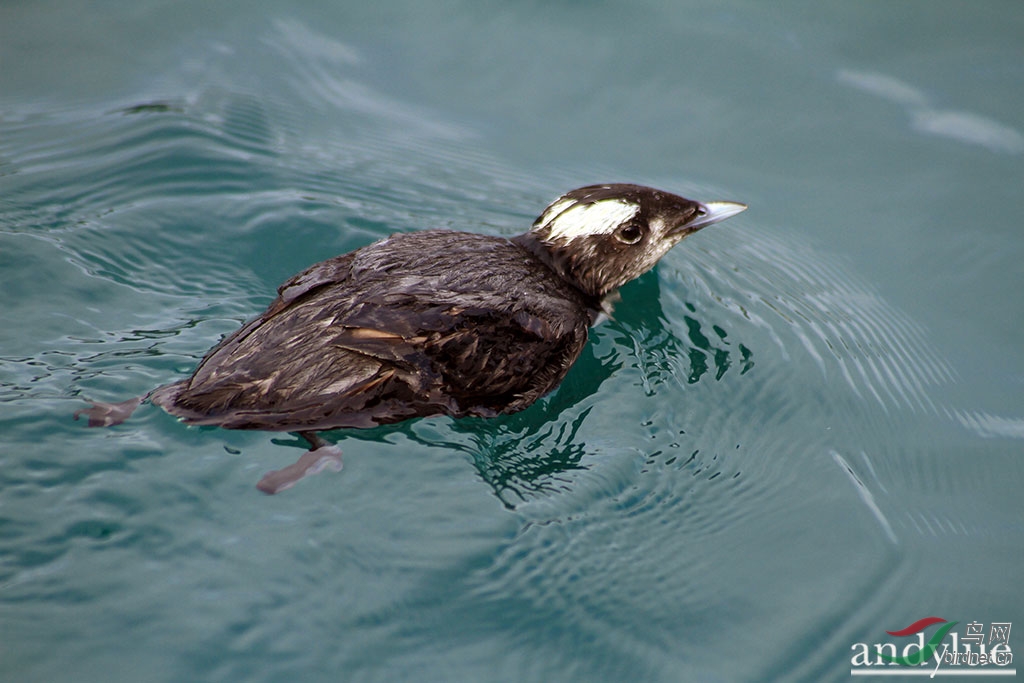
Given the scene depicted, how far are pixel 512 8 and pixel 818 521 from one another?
5054 millimetres

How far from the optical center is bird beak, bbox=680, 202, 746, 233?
219 inches

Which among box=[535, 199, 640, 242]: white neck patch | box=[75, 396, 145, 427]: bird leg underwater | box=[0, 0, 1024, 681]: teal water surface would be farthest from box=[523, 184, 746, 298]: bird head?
box=[75, 396, 145, 427]: bird leg underwater

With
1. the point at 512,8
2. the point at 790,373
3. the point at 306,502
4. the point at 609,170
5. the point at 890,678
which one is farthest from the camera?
the point at 512,8

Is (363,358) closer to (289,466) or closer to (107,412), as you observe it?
(289,466)

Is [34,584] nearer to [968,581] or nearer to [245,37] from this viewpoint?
[968,581]

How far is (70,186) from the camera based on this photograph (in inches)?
239

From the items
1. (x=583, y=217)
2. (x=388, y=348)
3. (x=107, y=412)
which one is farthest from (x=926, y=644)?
(x=107, y=412)

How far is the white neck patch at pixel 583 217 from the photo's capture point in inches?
213

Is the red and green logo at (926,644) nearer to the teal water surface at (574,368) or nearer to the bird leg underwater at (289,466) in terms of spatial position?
the teal water surface at (574,368)

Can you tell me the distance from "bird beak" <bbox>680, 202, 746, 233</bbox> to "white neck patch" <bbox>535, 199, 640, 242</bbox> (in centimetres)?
37

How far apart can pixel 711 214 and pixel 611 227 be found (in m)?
0.62

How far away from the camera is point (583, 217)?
17.9 ft

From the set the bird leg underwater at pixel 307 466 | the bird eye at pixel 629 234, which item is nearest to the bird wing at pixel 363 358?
the bird leg underwater at pixel 307 466

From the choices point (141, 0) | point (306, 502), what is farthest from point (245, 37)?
point (306, 502)
